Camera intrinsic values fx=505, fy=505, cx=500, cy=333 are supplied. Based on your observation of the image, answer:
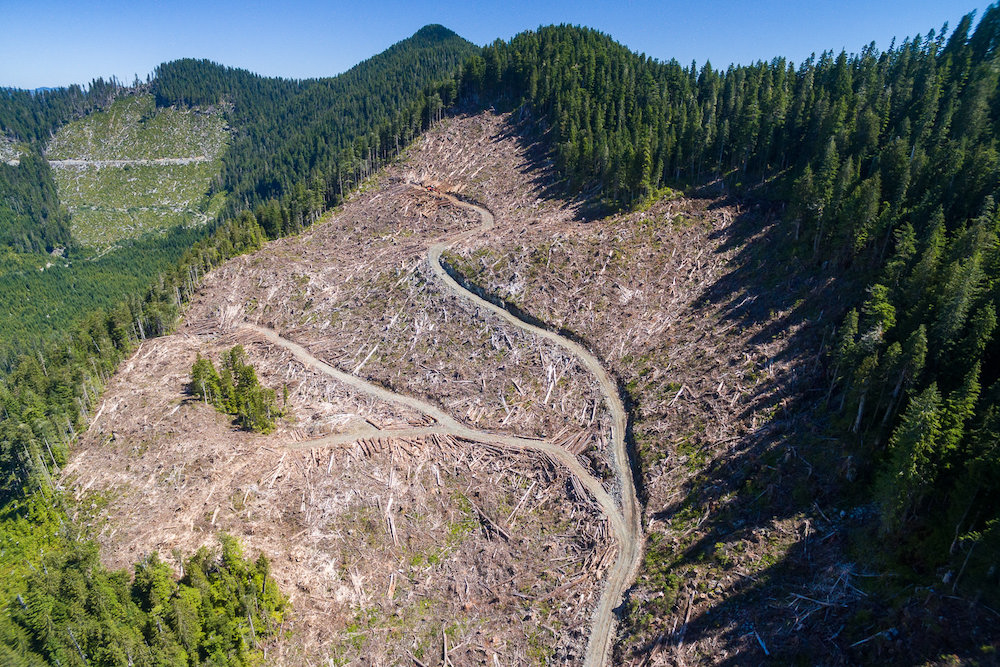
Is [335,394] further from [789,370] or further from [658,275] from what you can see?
[789,370]

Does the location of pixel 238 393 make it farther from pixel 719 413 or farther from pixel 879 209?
pixel 879 209

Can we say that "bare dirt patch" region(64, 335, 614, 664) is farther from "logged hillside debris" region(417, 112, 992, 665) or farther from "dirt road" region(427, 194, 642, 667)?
"logged hillside debris" region(417, 112, 992, 665)

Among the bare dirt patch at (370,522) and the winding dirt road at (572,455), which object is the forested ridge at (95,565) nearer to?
the bare dirt patch at (370,522)

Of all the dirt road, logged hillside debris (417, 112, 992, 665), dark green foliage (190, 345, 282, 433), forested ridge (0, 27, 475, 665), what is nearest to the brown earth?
logged hillside debris (417, 112, 992, 665)

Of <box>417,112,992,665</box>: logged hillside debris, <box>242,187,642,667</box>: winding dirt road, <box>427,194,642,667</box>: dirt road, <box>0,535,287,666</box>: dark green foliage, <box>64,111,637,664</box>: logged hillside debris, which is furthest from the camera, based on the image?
<box>64,111,637,664</box>: logged hillside debris

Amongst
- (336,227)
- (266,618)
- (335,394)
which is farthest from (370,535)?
(336,227)

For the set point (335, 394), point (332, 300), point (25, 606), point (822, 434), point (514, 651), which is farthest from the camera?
point (332, 300)
